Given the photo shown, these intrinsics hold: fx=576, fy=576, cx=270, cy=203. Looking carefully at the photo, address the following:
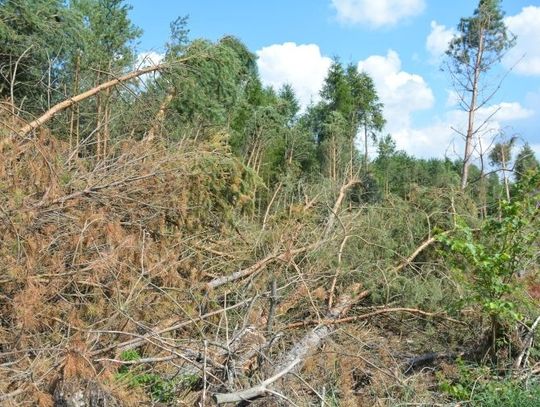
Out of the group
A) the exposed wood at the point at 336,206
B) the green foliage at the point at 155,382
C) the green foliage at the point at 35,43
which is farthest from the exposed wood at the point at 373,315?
the green foliage at the point at 35,43

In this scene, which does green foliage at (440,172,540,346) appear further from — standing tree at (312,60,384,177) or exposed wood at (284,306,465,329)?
standing tree at (312,60,384,177)

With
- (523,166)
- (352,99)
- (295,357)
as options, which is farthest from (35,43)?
(352,99)

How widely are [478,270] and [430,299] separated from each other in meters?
1.13

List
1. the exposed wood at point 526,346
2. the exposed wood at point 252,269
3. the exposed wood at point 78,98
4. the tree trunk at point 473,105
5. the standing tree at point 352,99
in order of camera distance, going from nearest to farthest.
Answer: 1. the exposed wood at point 526,346
2. the exposed wood at point 78,98
3. the exposed wood at point 252,269
4. the tree trunk at point 473,105
5. the standing tree at point 352,99

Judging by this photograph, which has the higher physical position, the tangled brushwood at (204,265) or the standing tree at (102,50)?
the standing tree at (102,50)

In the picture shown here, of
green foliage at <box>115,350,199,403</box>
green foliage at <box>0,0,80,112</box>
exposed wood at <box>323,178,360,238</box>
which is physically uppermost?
green foliage at <box>0,0,80,112</box>

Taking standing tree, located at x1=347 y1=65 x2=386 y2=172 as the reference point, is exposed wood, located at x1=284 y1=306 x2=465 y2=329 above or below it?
below

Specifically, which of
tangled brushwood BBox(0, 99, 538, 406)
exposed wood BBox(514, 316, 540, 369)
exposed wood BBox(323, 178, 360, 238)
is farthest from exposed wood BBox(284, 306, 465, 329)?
exposed wood BBox(514, 316, 540, 369)

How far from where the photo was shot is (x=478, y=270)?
4777mm

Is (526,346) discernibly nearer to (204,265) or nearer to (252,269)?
(252,269)

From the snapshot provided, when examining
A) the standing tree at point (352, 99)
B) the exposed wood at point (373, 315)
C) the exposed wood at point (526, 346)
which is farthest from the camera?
the standing tree at point (352, 99)

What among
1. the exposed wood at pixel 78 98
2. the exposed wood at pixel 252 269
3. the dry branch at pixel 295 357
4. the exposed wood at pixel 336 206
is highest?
the exposed wood at pixel 78 98

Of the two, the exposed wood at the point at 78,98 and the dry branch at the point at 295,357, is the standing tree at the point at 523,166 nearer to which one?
the dry branch at the point at 295,357

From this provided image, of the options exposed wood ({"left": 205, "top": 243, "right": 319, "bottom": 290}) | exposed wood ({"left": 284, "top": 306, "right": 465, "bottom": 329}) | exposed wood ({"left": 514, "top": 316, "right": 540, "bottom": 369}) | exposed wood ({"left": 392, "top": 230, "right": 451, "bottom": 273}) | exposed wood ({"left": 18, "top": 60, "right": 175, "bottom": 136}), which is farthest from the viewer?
exposed wood ({"left": 392, "top": 230, "right": 451, "bottom": 273})
